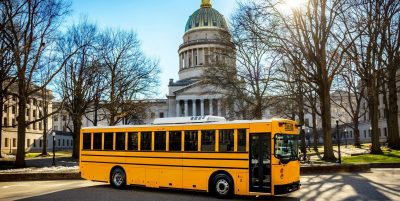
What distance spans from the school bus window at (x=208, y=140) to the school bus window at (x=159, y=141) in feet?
6.51

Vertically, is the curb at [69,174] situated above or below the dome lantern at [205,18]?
below

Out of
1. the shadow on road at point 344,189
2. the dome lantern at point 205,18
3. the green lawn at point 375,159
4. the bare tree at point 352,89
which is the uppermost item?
the dome lantern at point 205,18

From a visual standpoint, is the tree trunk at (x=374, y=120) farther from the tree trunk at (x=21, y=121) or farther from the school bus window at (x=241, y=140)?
the tree trunk at (x=21, y=121)

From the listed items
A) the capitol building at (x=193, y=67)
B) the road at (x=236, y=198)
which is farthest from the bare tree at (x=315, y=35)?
the capitol building at (x=193, y=67)

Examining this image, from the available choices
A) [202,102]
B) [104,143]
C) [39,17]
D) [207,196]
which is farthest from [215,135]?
[202,102]

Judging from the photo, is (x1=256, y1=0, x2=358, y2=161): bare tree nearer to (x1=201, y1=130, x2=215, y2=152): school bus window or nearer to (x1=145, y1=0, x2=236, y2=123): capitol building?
(x1=201, y1=130, x2=215, y2=152): school bus window

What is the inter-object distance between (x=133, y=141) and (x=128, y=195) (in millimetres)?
2608

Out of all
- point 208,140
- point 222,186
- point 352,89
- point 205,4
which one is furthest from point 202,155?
point 205,4

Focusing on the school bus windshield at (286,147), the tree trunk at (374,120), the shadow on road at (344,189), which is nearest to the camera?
the school bus windshield at (286,147)

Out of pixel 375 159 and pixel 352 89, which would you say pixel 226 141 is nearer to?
pixel 375 159

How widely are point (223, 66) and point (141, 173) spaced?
27.0 meters

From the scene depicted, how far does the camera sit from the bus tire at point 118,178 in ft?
61.3

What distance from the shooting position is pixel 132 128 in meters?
18.2

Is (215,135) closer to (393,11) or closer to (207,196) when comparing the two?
(207,196)
